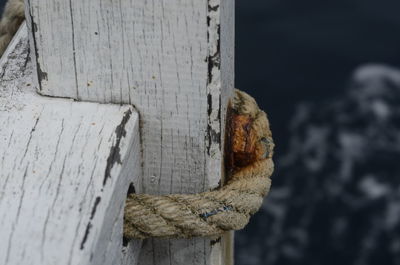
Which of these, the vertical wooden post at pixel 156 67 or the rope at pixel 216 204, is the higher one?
the vertical wooden post at pixel 156 67

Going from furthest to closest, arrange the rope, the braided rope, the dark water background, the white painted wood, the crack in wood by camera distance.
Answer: the dark water background, the braided rope, the rope, the crack in wood, the white painted wood

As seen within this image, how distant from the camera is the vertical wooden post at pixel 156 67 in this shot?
4.69 feet

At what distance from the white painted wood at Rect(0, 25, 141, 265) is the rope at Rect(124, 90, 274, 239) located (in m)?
0.05

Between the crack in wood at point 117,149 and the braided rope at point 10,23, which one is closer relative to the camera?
the crack in wood at point 117,149

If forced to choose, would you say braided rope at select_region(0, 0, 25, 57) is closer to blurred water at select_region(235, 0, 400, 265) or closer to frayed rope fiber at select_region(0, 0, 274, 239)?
frayed rope fiber at select_region(0, 0, 274, 239)

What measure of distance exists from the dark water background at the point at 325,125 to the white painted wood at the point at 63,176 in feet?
15.4

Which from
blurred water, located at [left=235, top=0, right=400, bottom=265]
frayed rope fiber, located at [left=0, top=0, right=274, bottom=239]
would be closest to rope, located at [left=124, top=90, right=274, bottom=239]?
frayed rope fiber, located at [left=0, top=0, right=274, bottom=239]

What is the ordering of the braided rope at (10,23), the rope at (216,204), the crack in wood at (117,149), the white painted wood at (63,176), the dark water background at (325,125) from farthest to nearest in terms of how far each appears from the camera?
the dark water background at (325,125) < the braided rope at (10,23) < the rope at (216,204) < the crack in wood at (117,149) < the white painted wood at (63,176)

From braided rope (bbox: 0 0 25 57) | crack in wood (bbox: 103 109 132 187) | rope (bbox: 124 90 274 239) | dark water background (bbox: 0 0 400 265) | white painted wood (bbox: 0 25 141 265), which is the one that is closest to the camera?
white painted wood (bbox: 0 25 141 265)

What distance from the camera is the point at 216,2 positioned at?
141 centimetres

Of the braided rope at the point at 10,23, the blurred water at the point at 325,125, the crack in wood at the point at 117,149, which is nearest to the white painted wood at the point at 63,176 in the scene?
the crack in wood at the point at 117,149

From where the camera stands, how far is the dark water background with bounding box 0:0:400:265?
20.5 ft

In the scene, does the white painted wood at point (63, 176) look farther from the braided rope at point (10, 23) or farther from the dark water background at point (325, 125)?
the dark water background at point (325, 125)

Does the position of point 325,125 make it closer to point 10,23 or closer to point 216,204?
point 10,23
